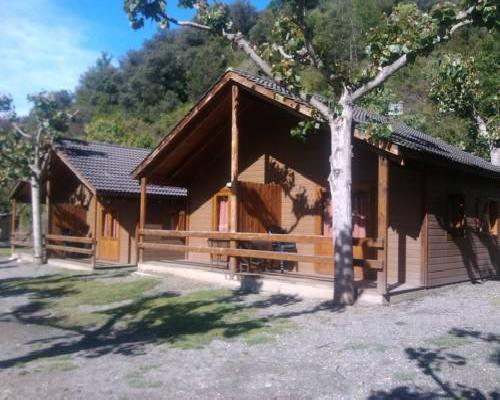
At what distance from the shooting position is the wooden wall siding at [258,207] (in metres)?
14.6

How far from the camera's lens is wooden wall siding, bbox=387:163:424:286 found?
12984 mm

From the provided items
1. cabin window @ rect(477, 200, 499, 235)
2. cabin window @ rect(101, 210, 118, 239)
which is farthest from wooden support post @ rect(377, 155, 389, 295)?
cabin window @ rect(101, 210, 118, 239)

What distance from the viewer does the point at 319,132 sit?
48.2ft

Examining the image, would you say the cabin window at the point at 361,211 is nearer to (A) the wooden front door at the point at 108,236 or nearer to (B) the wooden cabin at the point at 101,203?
(B) the wooden cabin at the point at 101,203

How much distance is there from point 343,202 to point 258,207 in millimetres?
4483

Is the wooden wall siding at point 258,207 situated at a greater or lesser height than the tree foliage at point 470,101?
lesser

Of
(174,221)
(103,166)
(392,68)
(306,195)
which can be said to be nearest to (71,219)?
(103,166)

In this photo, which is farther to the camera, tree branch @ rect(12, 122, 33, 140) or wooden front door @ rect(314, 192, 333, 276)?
tree branch @ rect(12, 122, 33, 140)

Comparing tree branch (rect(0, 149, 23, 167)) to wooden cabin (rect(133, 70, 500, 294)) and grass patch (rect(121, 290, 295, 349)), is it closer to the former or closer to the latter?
wooden cabin (rect(133, 70, 500, 294))

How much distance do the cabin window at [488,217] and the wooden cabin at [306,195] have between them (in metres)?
0.04

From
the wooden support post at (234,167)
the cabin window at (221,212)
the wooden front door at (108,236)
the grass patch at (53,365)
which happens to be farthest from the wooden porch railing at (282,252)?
the wooden front door at (108,236)

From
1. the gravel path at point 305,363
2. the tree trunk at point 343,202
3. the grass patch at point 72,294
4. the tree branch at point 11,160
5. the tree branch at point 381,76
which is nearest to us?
the gravel path at point 305,363

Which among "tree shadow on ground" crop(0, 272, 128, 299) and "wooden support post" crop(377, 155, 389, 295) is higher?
"wooden support post" crop(377, 155, 389, 295)

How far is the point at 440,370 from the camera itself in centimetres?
689
